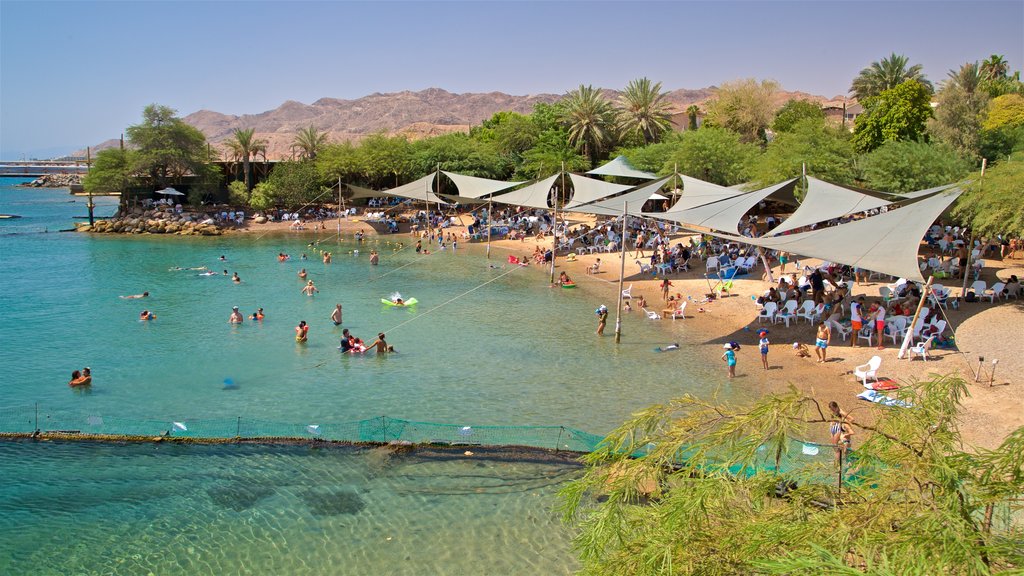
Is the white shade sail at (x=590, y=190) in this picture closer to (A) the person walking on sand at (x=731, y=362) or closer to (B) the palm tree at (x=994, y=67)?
(A) the person walking on sand at (x=731, y=362)

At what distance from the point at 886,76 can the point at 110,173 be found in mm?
55040

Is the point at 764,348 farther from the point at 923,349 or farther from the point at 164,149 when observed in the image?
the point at 164,149

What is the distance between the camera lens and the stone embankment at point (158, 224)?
145ft

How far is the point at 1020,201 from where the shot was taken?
60.6ft

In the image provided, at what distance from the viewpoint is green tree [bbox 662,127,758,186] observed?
36719 millimetres

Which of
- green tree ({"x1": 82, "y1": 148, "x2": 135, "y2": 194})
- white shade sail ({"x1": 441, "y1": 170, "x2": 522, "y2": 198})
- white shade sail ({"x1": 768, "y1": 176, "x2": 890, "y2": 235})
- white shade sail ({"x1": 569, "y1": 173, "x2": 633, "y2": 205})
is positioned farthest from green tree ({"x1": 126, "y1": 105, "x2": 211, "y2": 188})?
white shade sail ({"x1": 768, "y1": 176, "x2": 890, "y2": 235})

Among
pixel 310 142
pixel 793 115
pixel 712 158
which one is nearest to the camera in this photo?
pixel 712 158

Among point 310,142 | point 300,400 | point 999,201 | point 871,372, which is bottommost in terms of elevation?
point 300,400

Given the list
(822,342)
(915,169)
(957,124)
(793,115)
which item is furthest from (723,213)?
(793,115)

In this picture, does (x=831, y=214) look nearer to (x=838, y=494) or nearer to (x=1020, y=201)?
(x=1020, y=201)

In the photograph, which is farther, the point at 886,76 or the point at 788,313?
the point at 886,76

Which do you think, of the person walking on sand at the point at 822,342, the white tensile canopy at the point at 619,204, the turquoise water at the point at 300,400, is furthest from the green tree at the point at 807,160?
the person walking on sand at the point at 822,342

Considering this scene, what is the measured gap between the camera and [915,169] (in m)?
28.5

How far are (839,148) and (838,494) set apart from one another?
32.0 meters
